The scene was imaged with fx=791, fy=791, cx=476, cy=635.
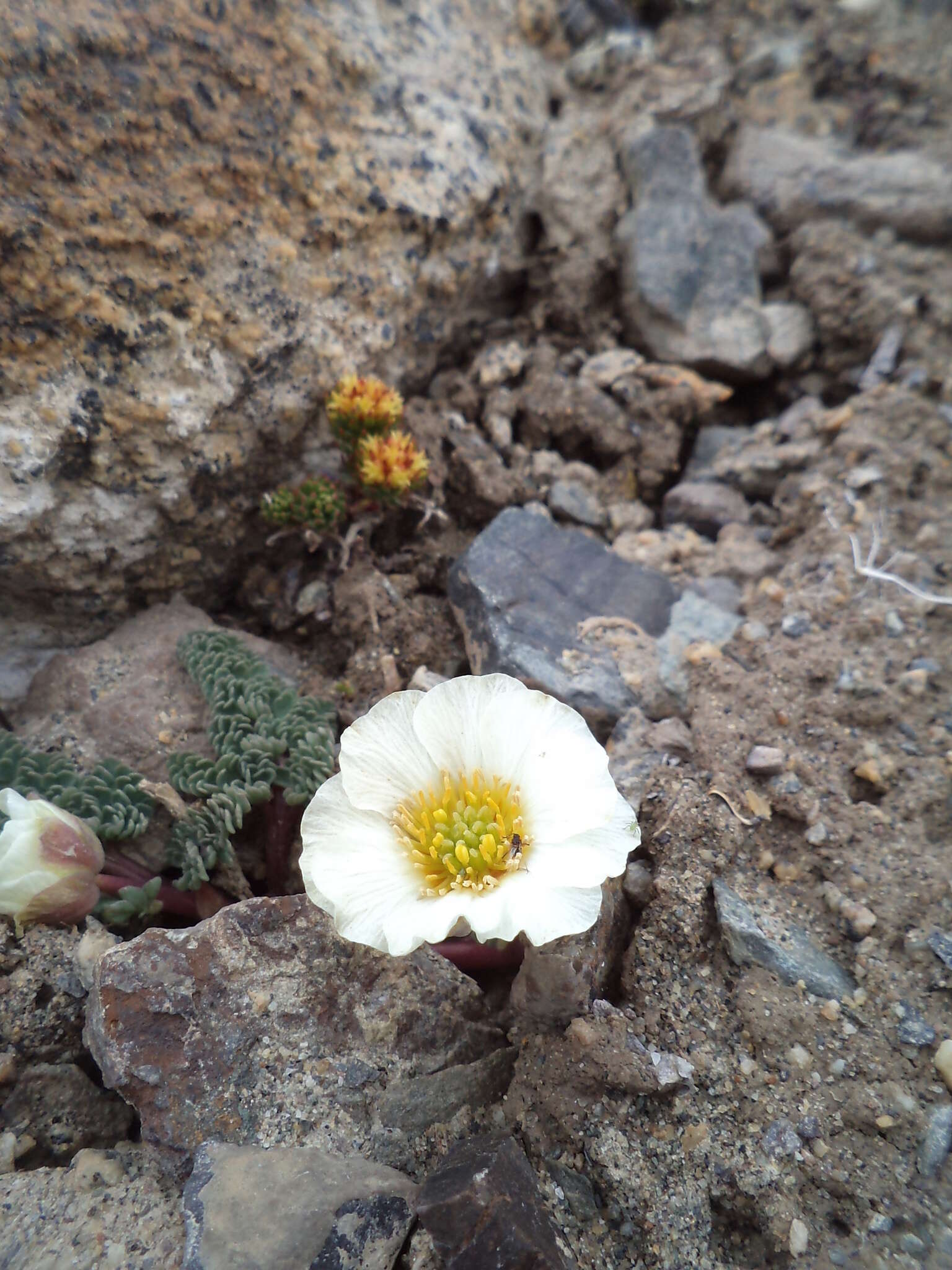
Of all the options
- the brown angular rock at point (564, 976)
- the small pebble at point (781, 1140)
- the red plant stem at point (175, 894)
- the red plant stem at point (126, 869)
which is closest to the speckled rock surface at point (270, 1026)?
the brown angular rock at point (564, 976)

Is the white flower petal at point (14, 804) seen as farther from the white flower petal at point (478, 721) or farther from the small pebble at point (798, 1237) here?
the small pebble at point (798, 1237)

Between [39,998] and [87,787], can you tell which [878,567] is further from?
A: [39,998]

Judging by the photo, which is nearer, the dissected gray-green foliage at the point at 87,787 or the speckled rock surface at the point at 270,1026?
the speckled rock surface at the point at 270,1026

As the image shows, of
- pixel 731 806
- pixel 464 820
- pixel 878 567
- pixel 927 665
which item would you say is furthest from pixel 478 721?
pixel 878 567

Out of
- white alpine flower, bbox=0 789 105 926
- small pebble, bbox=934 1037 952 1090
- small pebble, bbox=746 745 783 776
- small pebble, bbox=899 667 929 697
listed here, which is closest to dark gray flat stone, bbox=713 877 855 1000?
small pebble, bbox=934 1037 952 1090

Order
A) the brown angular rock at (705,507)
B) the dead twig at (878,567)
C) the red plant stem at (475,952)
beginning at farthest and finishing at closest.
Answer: the brown angular rock at (705,507) < the dead twig at (878,567) < the red plant stem at (475,952)

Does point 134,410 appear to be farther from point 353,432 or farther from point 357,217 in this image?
point 357,217
